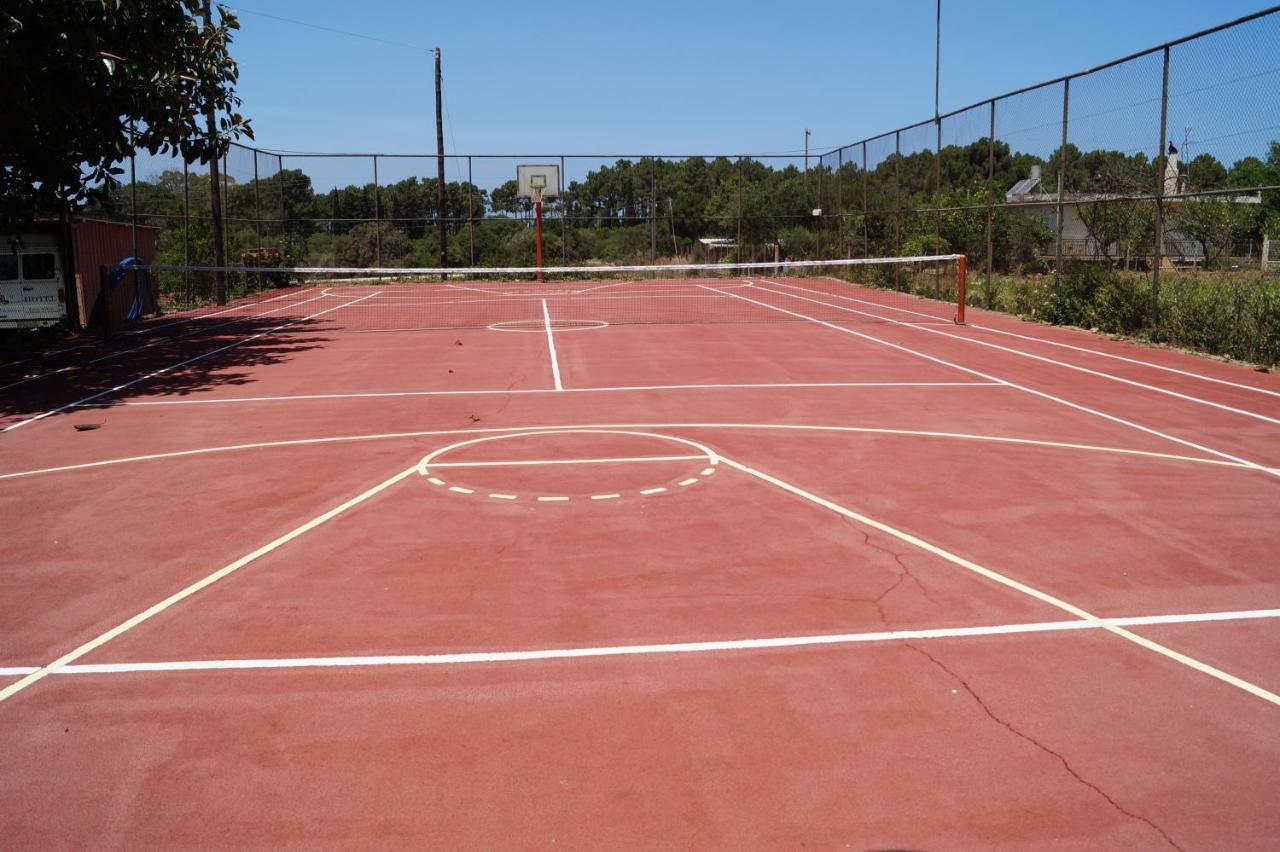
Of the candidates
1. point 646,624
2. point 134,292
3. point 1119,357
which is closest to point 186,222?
point 134,292

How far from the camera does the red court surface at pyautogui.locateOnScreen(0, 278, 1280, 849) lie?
14.7ft

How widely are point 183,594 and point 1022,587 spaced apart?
5.67 metres

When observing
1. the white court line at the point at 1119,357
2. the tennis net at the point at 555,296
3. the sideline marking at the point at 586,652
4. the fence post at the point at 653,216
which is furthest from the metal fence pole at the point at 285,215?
the sideline marking at the point at 586,652

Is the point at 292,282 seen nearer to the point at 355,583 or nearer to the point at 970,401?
the point at 970,401

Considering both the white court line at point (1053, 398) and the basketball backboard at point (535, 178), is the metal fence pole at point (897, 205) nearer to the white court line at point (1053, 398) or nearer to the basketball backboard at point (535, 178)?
the white court line at point (1053, 398)

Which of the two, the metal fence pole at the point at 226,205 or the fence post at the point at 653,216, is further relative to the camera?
the fence post at the point at 653,216

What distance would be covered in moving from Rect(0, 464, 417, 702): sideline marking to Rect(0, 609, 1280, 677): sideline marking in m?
0.12

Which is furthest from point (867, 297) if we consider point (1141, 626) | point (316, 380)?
point (1141, 626)

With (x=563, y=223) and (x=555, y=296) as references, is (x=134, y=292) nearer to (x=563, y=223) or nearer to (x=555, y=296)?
(x=555, y=296)

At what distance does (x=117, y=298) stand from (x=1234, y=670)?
27.5 meters

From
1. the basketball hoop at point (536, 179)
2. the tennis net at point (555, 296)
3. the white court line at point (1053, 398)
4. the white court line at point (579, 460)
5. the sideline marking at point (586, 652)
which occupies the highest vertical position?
the basketball hoop at point (536, 179)

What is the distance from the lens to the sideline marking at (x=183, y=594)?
19.2ft

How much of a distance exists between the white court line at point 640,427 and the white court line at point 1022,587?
94.1 inches

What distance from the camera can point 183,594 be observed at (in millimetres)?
7148
